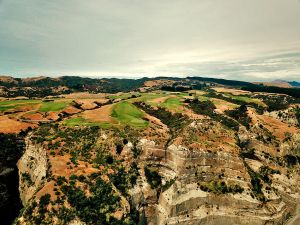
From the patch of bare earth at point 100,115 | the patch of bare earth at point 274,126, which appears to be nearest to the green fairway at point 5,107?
the patch of bare earth at point 100,115

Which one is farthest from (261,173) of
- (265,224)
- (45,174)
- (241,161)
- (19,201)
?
(19,201)

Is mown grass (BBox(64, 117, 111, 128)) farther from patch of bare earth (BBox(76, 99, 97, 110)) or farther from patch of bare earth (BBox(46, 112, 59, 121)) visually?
patch of bare earth (BBox(76, 99, 97, 110))

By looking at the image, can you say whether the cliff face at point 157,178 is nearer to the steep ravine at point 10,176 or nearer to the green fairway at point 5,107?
the steep ravine at point 10,176

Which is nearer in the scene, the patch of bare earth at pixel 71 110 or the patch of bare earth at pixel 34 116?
the patch of bare earth at pixel 34 116

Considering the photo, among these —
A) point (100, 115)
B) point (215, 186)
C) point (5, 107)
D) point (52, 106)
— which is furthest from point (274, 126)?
point (5, 107)

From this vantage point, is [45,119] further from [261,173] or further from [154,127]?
[261,173]

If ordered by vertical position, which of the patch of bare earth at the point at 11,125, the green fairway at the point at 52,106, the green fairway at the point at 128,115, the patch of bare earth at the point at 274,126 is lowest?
the patch of bare earth at the point at 274,126
